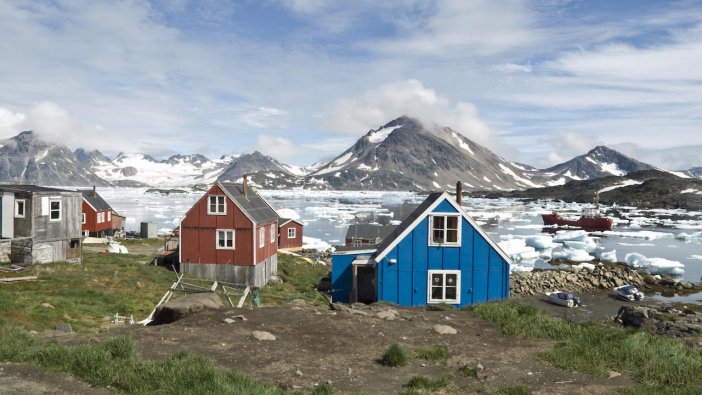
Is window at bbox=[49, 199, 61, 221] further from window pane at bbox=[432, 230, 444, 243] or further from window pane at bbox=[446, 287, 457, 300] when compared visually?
window pane at bbox=[446, 287, 457, 300]

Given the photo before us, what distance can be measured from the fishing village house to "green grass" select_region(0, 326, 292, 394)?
25235 mm

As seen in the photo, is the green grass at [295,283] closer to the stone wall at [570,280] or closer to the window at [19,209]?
the window at [19,209]

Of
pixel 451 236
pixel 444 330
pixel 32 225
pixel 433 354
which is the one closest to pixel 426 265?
pixel 451 236

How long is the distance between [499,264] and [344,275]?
9.76 meters

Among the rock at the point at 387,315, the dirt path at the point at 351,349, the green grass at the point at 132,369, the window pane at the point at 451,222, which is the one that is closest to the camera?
the green grass at the point at 132,369

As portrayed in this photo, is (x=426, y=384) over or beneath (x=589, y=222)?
over

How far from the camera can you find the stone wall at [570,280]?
46.8 metres

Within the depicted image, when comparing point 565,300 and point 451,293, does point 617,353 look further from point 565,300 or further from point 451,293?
point 565,300

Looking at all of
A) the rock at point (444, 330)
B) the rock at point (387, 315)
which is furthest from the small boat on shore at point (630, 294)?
the rock at point (444, 330)

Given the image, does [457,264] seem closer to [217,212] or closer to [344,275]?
[344,275]

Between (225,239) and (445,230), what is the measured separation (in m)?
18.5

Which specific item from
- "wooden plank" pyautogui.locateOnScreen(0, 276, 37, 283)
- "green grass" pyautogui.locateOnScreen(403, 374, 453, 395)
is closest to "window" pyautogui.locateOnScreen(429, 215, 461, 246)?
"green grass" pyautogui.locateOnScreen(403, 374, 453, 395)

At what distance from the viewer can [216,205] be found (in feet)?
124

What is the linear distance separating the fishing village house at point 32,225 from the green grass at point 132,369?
2523cm
